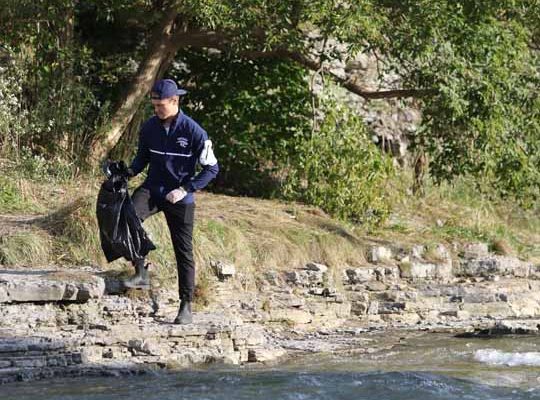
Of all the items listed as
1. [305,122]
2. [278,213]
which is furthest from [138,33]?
[278,213]

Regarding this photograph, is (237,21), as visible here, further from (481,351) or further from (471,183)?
(471,183)

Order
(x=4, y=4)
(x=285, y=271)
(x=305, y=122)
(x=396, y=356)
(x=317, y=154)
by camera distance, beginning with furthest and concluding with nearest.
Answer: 1. (x=305, y=122)
2. (x=317, y=154)
3. (x=4, y=4)
4. (x=285, y=271)
5. (x=396, y=356)

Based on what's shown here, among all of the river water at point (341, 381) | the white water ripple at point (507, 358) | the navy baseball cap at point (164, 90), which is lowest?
the river water at point (341, 381)

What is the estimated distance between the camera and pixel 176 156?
31.2 ft

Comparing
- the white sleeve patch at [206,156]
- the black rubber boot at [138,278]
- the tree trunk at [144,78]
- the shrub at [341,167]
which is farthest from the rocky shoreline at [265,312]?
the tree trunk at [144,78]

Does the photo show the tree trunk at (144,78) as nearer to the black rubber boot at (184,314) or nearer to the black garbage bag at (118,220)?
the black garbage bag at (118,220)

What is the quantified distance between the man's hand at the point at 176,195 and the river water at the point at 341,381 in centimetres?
134

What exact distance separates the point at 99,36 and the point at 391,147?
4.93 metres

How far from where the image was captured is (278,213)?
1432 cm

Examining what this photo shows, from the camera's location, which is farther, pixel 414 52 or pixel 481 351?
pixel 414 52

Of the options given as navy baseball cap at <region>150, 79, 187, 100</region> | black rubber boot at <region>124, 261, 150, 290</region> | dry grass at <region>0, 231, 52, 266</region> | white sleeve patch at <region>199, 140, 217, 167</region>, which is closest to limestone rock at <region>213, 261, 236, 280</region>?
A: dry grass at <region>0, 231, 52, 266</region>

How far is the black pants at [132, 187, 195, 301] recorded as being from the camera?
31.4 ft

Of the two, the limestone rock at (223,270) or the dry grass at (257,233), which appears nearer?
the dry grass at (257,233)

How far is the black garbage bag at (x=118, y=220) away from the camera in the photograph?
9719 millimetres
